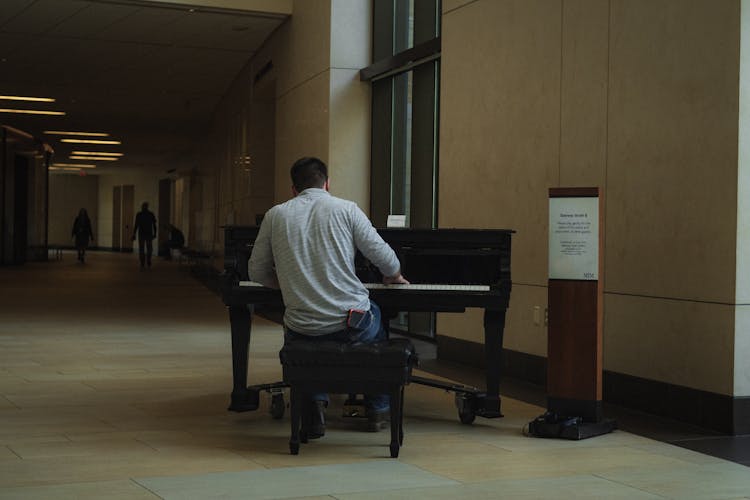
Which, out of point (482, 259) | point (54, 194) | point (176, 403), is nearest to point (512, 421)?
point (482, 259)

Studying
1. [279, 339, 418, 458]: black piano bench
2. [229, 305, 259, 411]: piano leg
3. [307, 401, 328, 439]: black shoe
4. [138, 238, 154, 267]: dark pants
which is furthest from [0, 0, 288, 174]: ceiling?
[279, 339, 418, 458]: black piano bench

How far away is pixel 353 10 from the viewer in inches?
428

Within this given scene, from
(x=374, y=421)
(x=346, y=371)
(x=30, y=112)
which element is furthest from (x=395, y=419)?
(x=30, y=112)

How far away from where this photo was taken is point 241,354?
5668 mm

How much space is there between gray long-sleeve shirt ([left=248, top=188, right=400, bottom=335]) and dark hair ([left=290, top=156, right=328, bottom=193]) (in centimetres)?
14

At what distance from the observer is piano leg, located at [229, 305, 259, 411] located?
564cm

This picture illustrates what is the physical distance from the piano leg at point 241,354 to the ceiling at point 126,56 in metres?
7.00

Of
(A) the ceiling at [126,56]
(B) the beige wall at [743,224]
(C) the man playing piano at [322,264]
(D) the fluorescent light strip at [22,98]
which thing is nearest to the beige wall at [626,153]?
(B) the beige wall at [743,224]

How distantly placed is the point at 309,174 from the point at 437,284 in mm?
903

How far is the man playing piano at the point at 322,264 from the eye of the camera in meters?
4.86

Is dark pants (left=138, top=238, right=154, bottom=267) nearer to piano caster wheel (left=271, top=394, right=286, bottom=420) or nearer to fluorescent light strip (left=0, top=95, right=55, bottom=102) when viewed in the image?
fluorescent light strip (left=0, top=95, right=55, bottom=102)

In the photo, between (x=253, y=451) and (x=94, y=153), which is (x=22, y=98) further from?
(x=253, y=451)

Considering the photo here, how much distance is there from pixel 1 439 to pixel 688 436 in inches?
129

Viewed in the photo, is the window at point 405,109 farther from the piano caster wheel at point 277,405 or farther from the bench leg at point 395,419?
the bench leg at point 395,419
